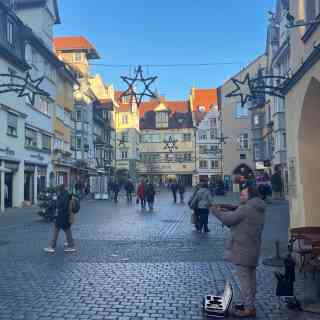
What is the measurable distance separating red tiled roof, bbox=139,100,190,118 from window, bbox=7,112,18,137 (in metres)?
64.3

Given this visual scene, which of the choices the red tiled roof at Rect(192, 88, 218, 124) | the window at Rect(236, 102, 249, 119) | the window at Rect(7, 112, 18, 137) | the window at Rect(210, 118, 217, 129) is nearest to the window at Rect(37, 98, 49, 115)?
the window at Rect(7, 112, 18, 137)

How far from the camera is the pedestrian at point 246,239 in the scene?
6117 millimetres

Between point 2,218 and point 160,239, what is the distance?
1109cm

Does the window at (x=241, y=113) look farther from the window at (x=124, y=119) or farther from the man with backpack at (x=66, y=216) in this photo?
the man with backpack at (x=66, y=216)

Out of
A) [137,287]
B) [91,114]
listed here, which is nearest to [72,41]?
[91,114]

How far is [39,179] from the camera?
35.0 meters

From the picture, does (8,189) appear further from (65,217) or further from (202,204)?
(65,217)

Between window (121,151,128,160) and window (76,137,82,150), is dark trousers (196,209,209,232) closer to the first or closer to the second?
window (76,137,82,150)

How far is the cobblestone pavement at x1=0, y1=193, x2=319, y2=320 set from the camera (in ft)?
21.0

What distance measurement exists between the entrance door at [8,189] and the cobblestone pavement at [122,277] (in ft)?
46.6

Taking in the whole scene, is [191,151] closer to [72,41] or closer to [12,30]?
[72,41]

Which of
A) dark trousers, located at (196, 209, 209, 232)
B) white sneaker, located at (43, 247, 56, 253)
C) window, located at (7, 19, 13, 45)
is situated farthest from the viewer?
window, located at (7, 19, 13, 45)

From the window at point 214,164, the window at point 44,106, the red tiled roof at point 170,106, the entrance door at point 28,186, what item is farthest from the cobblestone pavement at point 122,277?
the red tiled roof at point 170,106

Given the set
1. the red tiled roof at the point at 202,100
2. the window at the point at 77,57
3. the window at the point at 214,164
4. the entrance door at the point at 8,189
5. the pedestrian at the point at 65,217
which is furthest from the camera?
the red tiled roof at the point at 202,100
